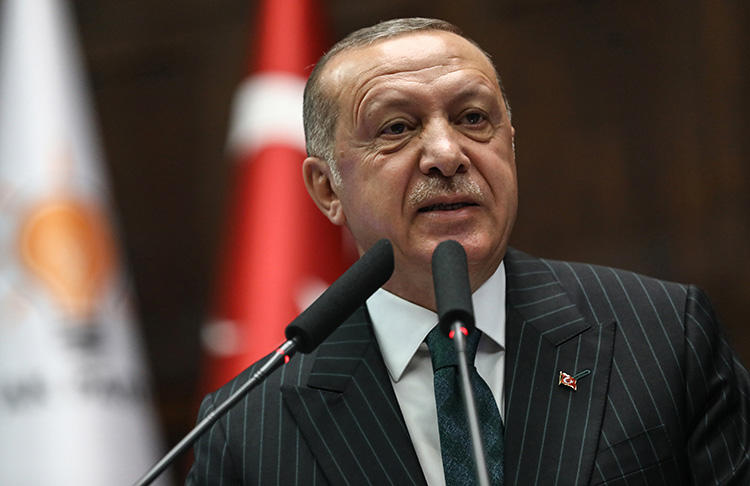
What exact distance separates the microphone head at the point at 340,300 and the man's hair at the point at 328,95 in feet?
1.85

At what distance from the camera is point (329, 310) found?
1.27m

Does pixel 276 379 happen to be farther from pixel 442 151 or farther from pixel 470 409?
pixel 470 409

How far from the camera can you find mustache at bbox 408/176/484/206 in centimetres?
166

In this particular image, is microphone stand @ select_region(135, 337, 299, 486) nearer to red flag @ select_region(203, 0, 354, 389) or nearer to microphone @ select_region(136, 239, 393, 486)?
microphone @ select_region(136, 239, 393, 486)

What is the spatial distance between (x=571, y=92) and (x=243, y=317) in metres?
1.62

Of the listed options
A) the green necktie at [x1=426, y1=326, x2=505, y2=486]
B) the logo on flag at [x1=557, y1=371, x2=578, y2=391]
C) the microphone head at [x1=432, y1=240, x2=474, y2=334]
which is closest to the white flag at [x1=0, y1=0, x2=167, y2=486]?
the green necktie at [x1=426, y1=326, x2=505, y2=486]

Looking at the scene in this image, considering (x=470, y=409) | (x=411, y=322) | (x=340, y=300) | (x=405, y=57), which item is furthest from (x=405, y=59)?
(x=470, y=409)

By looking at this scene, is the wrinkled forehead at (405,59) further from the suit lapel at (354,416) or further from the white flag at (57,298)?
the white flag at (57,298)

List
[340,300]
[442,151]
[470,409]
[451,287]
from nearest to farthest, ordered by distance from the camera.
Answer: [470,409], [451,287], [340,300], [442,151]

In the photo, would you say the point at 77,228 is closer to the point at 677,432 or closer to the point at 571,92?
the point at 571,92

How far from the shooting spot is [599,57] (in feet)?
12.2

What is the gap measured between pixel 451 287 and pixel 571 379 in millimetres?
513

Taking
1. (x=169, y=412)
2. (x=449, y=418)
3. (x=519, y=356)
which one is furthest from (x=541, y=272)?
(x=169, y=412)

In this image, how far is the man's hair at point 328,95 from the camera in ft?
6.08
